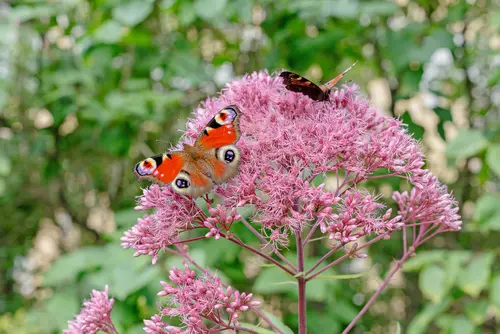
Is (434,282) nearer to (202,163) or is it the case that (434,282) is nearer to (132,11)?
(202,163)

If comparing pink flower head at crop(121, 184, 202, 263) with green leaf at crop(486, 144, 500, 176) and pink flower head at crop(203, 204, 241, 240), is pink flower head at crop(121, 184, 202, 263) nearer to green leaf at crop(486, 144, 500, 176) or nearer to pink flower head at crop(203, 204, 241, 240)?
pink flower head at crop(203, 204, 241, 240)

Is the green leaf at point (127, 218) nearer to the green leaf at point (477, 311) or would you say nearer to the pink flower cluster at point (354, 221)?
the pink flower cluster at point (354, 221)

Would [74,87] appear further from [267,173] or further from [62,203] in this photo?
[267,173]

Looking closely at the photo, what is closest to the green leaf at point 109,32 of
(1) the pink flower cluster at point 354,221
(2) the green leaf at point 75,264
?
(2) the green leaf at point 75,264

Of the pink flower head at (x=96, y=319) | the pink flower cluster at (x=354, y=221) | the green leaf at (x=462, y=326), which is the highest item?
the pink flower cluster at (x=354, y=221)

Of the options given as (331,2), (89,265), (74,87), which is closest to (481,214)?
(331,2)
